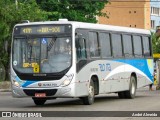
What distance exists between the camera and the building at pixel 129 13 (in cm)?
10719

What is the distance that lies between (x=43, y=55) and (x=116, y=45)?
15.8ft

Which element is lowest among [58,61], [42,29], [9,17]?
[58,61]

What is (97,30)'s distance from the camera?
893 inches

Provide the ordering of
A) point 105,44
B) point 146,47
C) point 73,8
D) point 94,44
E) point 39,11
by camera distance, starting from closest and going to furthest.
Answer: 1. point 94,44
2. point 105,44
3. point 146,47
4. point 39,11
5. point 73,8

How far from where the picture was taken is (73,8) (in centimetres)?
6234

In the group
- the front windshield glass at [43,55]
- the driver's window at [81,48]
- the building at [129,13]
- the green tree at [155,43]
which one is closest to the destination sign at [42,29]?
the front windshield glass at [43,55]

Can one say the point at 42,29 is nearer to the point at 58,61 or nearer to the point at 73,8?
the point at 58,61

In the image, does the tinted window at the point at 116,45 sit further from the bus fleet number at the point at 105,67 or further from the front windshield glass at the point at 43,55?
the front windshield glass at the point at 43,55

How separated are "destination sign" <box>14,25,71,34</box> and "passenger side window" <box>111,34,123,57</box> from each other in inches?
153

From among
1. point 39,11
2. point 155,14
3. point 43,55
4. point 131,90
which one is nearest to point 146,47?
point 131,90

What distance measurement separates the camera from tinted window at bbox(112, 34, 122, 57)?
79.4 ft

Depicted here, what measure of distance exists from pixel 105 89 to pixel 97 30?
238cm

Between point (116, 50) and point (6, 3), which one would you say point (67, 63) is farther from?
point (6, 3)

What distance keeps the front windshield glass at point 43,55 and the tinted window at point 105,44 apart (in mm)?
2737
